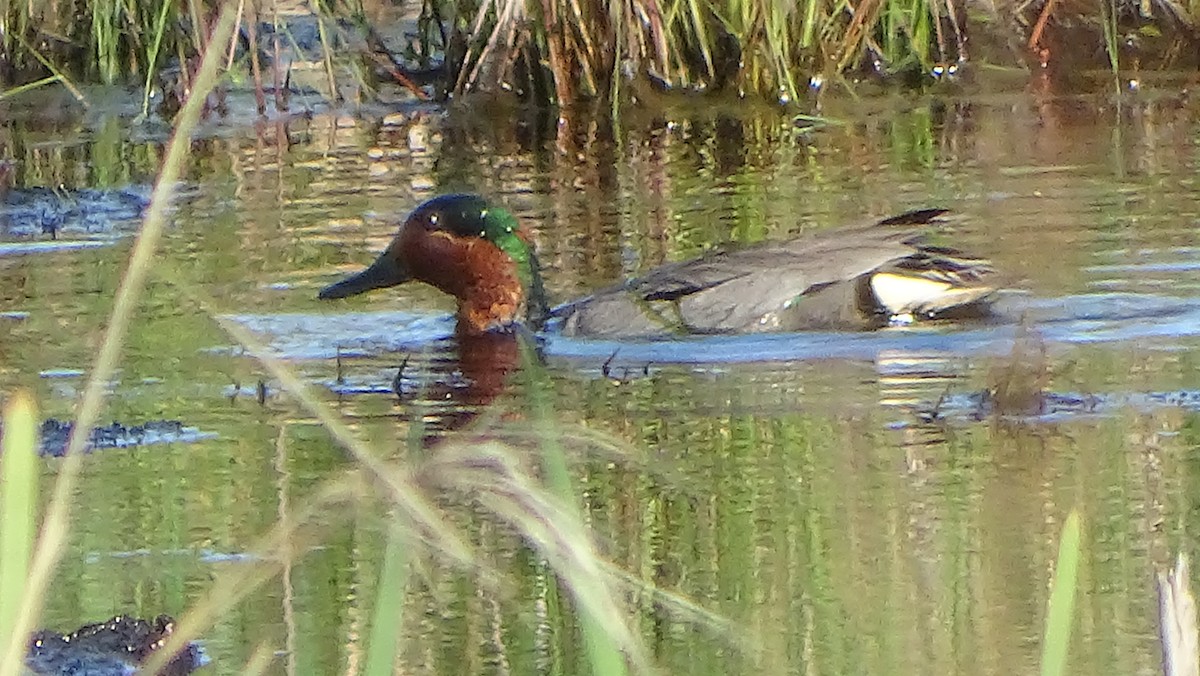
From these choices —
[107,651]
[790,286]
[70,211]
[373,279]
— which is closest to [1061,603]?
[107,651]

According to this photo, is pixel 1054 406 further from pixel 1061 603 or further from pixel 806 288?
pixel 1061 603

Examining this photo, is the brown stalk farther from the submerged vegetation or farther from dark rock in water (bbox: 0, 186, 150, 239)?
dark rock in water (bbox: 0, 186, 150, 239)

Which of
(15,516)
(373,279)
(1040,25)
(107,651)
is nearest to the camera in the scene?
(15,516)

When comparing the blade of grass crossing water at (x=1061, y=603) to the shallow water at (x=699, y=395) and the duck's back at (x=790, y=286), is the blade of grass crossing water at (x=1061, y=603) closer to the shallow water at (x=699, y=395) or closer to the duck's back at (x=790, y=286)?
the shallow water at (x=699, y=395)

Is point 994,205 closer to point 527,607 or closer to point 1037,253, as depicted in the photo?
point 1037,253

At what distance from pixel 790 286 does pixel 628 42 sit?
441 centimetres

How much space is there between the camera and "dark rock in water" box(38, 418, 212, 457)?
16.9 feet

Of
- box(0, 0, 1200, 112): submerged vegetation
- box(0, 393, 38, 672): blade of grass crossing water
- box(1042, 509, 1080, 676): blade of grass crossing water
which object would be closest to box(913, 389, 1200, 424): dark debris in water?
box(1042, 509, 1080, 676): blade of grass crossing water

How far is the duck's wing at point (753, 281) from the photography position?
6219 millimetres

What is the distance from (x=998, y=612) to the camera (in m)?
3.66

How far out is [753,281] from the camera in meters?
6.23

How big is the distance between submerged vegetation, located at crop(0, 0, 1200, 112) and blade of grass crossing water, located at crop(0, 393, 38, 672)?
725 cm

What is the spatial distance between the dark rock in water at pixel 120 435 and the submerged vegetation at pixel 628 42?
431 centimetres

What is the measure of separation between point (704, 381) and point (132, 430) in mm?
1290
